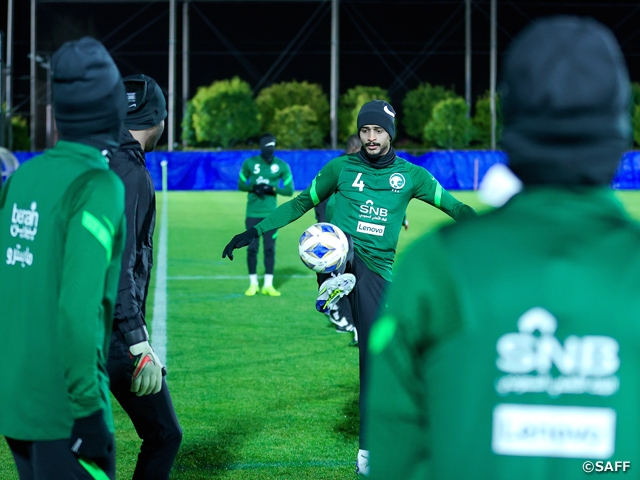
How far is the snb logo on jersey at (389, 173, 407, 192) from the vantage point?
6.11 m

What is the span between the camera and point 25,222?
2.80 meters

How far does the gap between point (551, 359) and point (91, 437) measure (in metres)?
1.51

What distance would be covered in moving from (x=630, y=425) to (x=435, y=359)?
0.38 meters

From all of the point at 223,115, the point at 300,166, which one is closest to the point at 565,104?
the point at 300,166

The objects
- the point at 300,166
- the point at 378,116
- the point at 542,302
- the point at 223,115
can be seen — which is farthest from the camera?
the point at 223,115

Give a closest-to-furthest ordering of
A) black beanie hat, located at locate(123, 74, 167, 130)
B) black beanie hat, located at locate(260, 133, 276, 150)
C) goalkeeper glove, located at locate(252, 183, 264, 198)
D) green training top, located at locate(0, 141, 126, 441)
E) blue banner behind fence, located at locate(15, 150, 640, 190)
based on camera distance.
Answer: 1. green training top, located at locate(0, 141, 126, 441)
2. black beanie hat, located at locate(123, 74, 167, 130)
3. goalkeeper glove, located at locate(252, 183, 264, 198)
4. black beanie hat, located at locate(260, 133, 276, 150)
5. blue banner behind fence, located at locate(15, 150, 640, 190)

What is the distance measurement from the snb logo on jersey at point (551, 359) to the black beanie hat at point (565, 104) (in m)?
0.28

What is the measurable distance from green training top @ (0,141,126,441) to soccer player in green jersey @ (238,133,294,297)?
10722mm

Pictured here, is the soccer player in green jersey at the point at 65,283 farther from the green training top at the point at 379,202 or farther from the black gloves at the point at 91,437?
the green training top at the point at 379,202

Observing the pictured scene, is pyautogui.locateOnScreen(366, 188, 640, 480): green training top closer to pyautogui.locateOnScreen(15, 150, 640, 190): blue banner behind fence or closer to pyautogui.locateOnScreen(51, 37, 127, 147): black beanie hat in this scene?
pyautogui.locateOnScreen(51, 37, 127, 147): black beanie hat

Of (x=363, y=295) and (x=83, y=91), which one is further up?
(x=83, y=91)

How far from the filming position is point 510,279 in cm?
170

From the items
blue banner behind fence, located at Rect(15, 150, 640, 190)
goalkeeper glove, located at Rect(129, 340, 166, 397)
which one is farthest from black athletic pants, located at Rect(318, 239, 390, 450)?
blue banner behind fence, located at Rect(15, 150, 640, 190)

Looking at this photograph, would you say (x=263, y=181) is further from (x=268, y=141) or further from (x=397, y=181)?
(x=397, y=181)
